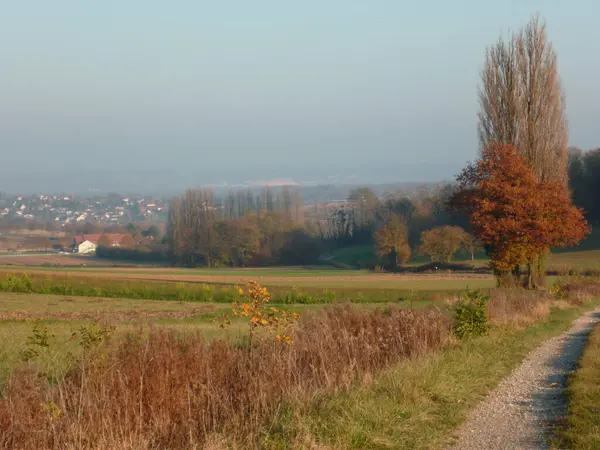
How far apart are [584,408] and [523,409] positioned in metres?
0.77

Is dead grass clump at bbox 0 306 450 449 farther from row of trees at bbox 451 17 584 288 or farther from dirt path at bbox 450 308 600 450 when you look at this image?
row of trees at bbox 451 17 584 288

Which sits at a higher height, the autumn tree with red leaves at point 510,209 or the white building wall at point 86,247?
the autumn tree with red leaves at point 510,209

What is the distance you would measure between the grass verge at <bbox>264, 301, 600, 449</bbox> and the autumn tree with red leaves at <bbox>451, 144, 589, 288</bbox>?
67.6 feet

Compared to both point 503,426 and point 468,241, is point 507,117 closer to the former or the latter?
point 503,426

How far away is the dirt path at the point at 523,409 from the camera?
27.1ft

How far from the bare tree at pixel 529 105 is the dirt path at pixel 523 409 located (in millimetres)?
23552

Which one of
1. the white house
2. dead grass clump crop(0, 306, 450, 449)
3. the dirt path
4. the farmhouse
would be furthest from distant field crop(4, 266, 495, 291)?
the white house

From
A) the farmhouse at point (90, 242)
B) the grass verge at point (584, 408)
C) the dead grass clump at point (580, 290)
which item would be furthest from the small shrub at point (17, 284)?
the farmhouse at point (90, 242)

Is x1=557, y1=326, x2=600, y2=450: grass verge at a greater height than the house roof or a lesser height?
lesser

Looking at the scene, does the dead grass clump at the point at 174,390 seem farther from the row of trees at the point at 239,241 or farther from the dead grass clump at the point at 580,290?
the row of trees at the point at 239,241

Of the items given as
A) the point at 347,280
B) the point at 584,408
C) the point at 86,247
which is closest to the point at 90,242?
the point at 86,247

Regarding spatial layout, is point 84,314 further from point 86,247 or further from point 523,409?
point 86,247

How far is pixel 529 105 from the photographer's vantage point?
3741cm

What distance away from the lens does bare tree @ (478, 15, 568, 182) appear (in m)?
37.2
